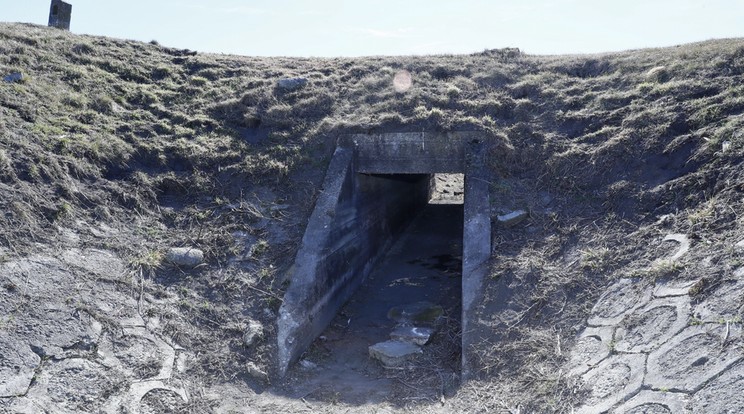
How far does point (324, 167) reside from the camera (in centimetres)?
1023

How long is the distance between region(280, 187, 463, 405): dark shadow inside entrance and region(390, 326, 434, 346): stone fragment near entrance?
0.10m

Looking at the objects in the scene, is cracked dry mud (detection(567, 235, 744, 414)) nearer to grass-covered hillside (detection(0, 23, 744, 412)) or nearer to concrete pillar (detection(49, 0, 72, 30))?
grass-covered hillside (detection(0, 23, 744, 412))

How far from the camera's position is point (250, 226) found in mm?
9211

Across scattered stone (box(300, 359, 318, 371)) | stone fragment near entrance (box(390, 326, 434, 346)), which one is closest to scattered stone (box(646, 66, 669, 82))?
stone fragment near entrance (box(390, 326, 434, 346))

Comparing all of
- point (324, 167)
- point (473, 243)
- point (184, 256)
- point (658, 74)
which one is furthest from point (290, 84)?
point (658, 74)

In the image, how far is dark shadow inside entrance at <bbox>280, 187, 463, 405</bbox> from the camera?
295 inches

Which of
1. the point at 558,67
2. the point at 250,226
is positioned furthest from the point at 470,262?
the point at 558,67

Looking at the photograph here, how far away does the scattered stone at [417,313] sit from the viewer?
9427 mm

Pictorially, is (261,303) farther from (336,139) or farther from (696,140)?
(696,140)

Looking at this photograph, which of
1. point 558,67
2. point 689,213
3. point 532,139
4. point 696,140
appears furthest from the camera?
point 558,67

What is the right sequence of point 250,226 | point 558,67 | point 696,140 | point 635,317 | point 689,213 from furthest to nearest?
1. point 558,67
2. point 250,226
3. point 696,140
4. point 689,213
5. point 635,317

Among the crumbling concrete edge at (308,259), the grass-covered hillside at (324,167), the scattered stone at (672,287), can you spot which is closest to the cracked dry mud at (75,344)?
the grass-covered hillside at (324,167)

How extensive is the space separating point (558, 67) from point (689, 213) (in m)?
5.96

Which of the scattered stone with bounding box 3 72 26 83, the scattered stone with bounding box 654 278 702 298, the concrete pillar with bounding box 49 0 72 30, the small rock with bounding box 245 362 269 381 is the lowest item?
the small rock with bounding box 245 362 269 381
